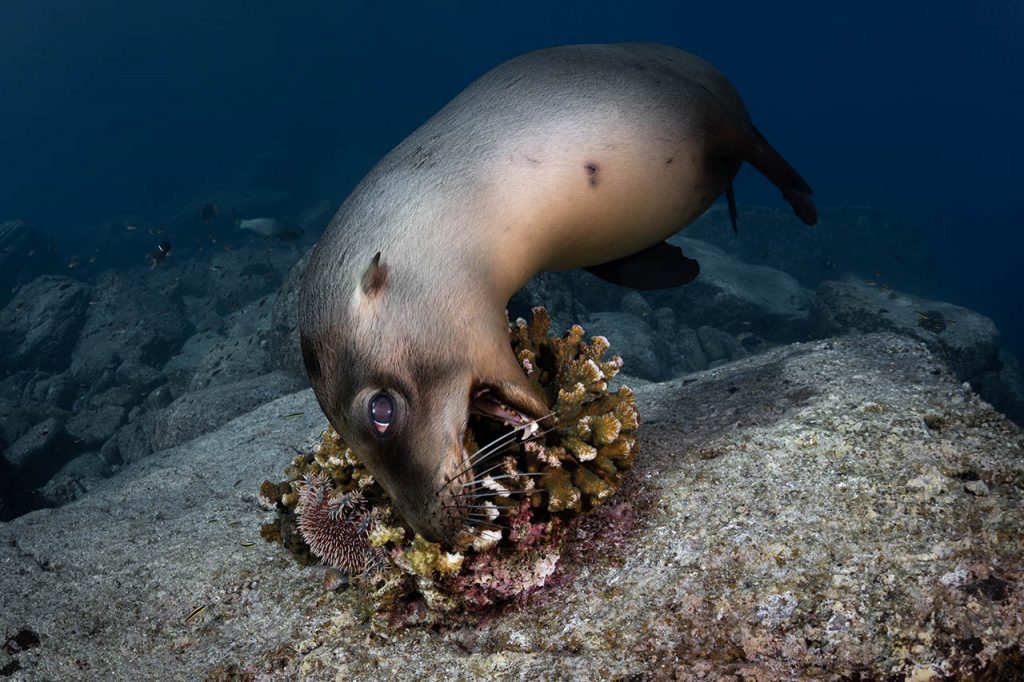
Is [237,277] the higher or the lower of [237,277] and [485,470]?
the lower

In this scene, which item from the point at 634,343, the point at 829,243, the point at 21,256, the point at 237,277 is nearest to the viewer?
the point at 634,343

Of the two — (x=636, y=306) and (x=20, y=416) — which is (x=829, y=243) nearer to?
(x=636, y=306)

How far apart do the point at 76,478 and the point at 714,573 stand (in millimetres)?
9949

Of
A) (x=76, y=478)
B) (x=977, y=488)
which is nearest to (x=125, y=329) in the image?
(x=76, y=478)

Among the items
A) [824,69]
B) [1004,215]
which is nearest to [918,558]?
[1004,215]

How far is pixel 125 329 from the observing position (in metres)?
14.6

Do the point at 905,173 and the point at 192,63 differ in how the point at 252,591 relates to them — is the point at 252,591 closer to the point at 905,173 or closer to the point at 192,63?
the point at 905,173

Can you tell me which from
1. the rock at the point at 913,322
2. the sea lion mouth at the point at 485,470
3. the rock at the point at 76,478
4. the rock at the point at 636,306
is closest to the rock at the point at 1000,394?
the rock at the point at 913,322

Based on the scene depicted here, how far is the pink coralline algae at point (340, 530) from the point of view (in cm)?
234

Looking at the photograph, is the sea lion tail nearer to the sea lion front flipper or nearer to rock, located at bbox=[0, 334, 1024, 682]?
the sea lion front flipper

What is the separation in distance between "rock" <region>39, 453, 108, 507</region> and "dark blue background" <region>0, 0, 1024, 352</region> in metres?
49.4

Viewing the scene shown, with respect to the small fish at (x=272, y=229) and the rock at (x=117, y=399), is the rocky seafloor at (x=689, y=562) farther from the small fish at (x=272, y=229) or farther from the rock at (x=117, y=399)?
the small fish at (x=272, y=229)

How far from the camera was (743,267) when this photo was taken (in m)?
14.8

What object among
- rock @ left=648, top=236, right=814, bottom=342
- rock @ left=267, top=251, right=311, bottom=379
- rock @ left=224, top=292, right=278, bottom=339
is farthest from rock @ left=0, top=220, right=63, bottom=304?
rock @ left=648, top=236, right=814, bottom=342
